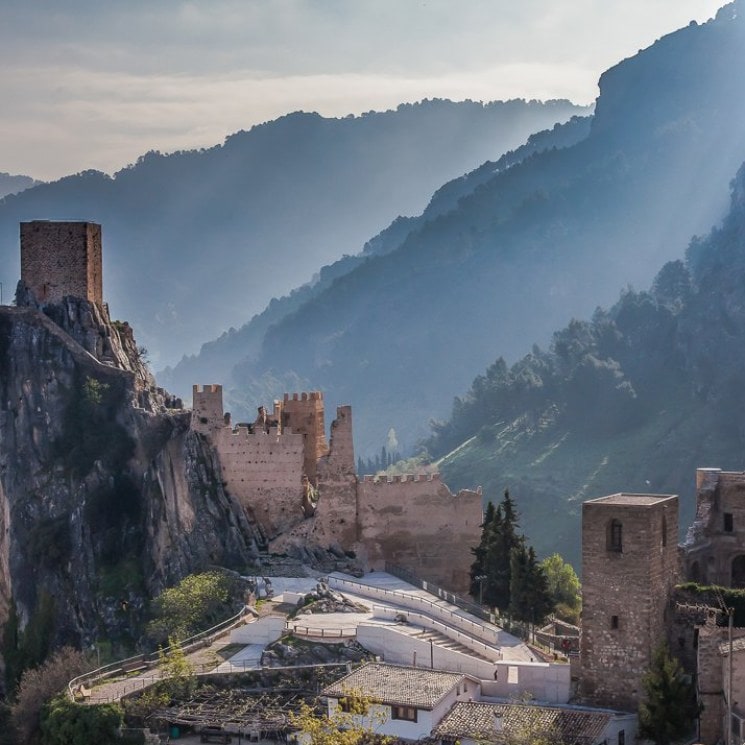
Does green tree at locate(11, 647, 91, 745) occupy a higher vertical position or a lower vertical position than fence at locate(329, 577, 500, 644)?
lower

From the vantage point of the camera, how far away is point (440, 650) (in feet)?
159

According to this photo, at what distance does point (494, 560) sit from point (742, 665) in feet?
58.0

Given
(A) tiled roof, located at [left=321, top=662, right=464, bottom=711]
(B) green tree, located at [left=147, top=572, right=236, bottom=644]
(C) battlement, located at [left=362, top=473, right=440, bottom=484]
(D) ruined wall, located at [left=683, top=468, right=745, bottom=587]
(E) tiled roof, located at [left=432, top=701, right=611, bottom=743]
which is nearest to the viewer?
(E) tiled roof, located at [left=432, top=701, right=611, bottom=743]

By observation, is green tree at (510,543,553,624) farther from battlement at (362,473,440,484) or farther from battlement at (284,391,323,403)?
battlement at (284,391,323,403)

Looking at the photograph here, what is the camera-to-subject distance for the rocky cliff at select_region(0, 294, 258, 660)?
6316 cm

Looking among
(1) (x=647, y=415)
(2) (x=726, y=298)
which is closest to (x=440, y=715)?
(1) (x=647, y=415)

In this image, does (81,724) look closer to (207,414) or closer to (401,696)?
(401,696)

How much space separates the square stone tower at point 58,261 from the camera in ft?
240

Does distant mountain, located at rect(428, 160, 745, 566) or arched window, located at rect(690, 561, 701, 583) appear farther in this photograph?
distant mountain, located at rect(428, 160, 745, 566)

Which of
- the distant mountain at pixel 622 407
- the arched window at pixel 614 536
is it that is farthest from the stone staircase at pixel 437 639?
the distant mountain at pixel 622 407

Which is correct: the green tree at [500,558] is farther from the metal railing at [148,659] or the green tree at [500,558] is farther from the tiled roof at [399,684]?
the tiled roof at [399,684]

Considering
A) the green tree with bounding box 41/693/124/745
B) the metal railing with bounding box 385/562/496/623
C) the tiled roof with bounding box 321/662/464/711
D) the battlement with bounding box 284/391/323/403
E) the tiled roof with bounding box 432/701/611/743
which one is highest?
the battlement with bounding box 284/391/323/403

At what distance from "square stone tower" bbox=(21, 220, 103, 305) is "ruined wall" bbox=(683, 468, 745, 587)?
3141 cm

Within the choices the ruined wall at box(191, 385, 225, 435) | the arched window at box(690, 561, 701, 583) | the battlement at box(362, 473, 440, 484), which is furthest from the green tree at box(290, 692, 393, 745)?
the ruined wall at box(191, 385, 225, 435)
